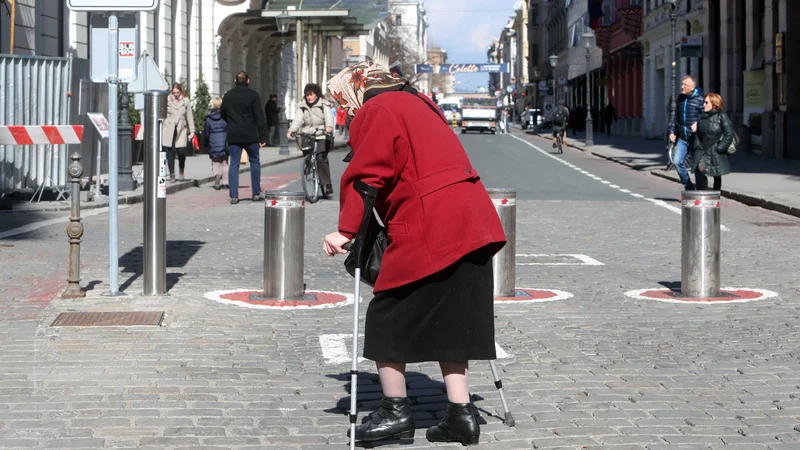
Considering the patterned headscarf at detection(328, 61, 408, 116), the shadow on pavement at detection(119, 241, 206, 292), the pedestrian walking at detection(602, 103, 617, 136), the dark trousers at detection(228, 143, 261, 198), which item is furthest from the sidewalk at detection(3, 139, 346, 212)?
the pedestrian walking at detection(602, 103, 617, 136)

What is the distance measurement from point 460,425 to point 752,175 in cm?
2193

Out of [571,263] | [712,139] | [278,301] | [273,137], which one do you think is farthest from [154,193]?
[273,137]

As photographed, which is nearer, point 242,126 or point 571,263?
point 571,263

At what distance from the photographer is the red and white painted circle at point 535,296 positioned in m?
9.73

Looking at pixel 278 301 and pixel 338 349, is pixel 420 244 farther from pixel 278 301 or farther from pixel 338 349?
pixel 278 301

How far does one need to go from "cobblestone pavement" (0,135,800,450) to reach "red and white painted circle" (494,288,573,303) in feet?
0.45

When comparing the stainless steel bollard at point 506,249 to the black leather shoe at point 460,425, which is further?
the stainless steel bollard at point 506,249

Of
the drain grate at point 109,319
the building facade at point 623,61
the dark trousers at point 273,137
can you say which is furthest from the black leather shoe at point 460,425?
the building facade at point 623,61

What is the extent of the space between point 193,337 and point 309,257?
481cm

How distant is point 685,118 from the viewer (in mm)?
19141

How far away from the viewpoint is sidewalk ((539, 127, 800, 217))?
777 inches

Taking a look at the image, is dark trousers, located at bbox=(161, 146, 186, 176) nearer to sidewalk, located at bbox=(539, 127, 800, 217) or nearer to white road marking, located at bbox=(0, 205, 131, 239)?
white road marking, located at bbox=(0, 205, 131, 239)

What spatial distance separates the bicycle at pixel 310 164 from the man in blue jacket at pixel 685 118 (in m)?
5.19

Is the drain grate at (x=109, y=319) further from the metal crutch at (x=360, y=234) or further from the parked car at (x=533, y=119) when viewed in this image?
the parked car at (x=533, y=119)
